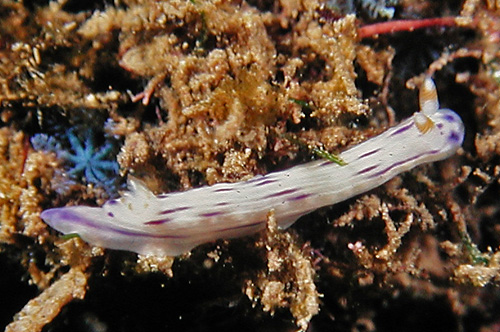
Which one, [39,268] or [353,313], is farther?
[353,313]

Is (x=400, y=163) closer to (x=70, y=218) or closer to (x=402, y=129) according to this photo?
(x=402, y=129)

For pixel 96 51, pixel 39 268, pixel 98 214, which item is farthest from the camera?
pixel 39 268

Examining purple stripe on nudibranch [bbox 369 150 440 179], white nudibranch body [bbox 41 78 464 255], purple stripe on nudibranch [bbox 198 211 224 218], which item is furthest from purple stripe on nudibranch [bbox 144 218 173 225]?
purple stripe on nudibranch [bbox 369 150 440 179]

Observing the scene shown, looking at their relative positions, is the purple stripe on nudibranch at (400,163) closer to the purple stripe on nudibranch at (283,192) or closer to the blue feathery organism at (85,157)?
the purple stripe on nudibranch at (283,192)

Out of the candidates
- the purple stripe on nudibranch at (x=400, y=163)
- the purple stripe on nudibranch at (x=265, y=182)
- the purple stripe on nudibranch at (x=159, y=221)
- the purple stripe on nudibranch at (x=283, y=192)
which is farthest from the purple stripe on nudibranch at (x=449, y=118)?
the purple stripe on nudibranch at (x=159, y=221)

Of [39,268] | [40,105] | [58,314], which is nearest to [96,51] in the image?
[40,105]

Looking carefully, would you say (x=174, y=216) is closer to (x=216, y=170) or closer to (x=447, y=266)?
(x=216, y=170)

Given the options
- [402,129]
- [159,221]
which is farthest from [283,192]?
[402,129]
